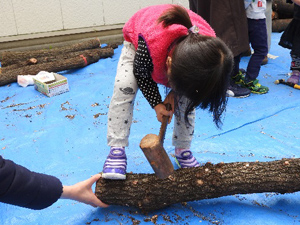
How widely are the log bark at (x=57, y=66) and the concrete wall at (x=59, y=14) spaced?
3.21 feet

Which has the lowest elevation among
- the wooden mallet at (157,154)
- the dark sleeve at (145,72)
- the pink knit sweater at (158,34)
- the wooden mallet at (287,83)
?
the wooden mallet at (287,83)

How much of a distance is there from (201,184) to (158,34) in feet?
2.34

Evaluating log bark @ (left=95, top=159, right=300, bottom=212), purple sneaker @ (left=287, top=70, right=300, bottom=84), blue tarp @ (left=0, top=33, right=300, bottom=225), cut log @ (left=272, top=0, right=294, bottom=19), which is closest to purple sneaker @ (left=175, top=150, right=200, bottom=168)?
blue tarp @ (left=0, top=33, right=300, bottom=225)

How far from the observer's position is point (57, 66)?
3.53 metres

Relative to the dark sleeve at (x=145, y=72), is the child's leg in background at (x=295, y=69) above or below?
below

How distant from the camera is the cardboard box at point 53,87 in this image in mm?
2898

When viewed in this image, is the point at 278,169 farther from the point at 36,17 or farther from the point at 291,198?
the point at 36,17

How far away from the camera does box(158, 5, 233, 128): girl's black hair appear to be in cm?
116

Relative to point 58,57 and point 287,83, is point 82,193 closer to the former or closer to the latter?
point 287,83

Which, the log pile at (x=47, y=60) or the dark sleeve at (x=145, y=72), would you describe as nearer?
the dark sleeve at (x=145, y=72)

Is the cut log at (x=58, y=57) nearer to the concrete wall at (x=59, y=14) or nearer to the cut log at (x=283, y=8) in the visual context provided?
the concrete wall at (x=59, y=14)

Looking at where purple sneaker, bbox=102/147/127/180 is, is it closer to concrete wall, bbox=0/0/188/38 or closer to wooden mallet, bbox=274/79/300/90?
wooden mallet, bbox=274/79/300/90

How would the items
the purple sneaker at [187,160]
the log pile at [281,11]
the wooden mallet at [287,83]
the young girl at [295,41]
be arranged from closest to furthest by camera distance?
the purple sneaker at [187,160] → the wooden mallet at [287,83] → the young girl at [295,41] → the log pile at [281,11]

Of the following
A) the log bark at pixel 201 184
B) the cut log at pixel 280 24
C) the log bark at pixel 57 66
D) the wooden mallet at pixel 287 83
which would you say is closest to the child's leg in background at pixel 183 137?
the log bark at pixel 201 184
